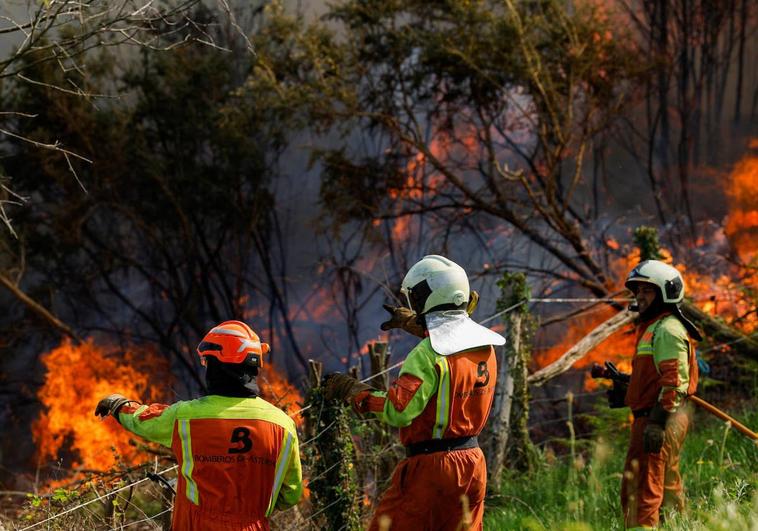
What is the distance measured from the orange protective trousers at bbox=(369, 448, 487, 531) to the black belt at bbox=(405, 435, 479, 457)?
0.08 ft

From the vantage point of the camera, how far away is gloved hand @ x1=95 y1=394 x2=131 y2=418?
4.06 metres

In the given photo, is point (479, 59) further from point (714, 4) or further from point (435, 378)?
point (435, 378)

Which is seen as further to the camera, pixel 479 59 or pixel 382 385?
pixel 479 59

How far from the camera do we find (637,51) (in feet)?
70.7

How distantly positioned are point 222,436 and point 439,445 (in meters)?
1.10

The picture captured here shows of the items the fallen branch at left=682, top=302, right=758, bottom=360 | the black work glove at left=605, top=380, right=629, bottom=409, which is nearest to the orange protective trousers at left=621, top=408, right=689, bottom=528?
the black work glove at left=605, top=380, right=629, bottom=409

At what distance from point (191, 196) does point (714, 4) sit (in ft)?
Result: 47.5

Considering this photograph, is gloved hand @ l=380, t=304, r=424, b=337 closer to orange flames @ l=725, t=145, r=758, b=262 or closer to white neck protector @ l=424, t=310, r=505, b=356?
white neck protector @ l=424, t=310, r=505, b=356

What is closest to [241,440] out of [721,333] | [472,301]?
[472,301]

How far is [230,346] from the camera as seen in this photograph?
13.0ft

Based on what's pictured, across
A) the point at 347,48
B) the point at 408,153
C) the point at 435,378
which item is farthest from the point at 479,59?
the point at 435,378

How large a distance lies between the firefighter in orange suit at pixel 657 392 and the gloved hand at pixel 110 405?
2.97 meters

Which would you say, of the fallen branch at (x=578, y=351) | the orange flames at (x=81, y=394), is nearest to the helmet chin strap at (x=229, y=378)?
the fallen branch at (x=578, y=351)

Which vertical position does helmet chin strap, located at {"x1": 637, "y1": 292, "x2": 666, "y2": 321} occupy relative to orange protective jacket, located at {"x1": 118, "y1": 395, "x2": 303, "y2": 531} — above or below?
above
